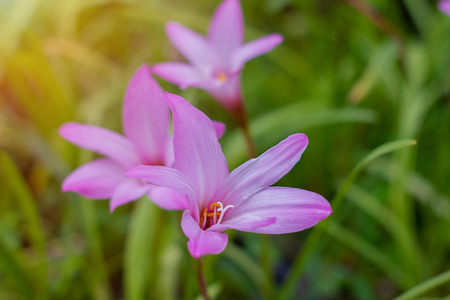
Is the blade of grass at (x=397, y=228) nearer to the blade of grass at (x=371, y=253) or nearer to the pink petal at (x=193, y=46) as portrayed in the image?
the blade of grass at (x=371, y=253)

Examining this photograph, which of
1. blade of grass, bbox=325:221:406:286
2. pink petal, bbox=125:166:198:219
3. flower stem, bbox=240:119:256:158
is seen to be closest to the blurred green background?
blade of grass, bbox=325:221:406:286

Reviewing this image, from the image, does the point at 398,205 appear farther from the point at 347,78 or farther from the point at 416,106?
the point at 347,78

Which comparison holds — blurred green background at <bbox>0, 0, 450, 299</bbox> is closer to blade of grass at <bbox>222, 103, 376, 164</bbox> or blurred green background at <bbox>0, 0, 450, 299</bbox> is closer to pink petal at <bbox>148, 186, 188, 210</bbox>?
blade of grass at <bbox>222, 103, 376, 164</bbox>

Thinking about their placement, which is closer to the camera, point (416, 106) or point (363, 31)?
point (416, 106)

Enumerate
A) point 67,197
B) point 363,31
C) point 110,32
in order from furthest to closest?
1. point 110,32
2. point 363,31
3. point 67,197

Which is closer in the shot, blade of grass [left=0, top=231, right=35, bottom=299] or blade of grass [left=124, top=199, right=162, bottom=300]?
blade of grass [left=124, top=199, right=162, bottom=300]

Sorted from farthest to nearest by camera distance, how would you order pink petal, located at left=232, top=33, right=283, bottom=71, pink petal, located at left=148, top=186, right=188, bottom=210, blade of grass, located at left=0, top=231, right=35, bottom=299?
blade of grass, located at left=0, top=231, right=35, bottom=299 → pink petal, located at left=232, top=33, right=283, bottom=71 → pink petal, located at left=148, top=186, right=188, bottom=210

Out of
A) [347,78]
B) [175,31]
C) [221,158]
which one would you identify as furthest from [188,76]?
[347,78]
